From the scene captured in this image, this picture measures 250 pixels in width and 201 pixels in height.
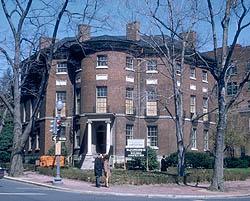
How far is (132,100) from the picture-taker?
4741 cm

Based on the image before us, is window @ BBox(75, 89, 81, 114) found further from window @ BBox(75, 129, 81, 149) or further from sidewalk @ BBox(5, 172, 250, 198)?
sidewalk @ BBox(5, 172, 250, 198)

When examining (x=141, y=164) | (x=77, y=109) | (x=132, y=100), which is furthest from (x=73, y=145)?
(x=141, y=164)

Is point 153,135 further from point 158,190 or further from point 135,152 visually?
point 158,190

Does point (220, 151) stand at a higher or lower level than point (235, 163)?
higher

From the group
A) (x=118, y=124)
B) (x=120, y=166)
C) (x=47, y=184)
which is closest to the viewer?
(x=47, y=184)

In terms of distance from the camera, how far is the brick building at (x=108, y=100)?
1784 inches

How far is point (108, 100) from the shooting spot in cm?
4575

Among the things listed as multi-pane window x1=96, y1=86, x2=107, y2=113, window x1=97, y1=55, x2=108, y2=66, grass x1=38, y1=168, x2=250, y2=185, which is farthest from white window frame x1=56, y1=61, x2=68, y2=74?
grass x1=38, y1=168, x2=250, y2=185

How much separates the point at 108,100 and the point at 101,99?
796 mm

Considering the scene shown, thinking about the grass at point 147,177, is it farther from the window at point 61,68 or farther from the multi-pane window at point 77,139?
the window at point 61,68

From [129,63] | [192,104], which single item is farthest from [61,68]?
[192,104]

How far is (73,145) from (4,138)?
11.7 m

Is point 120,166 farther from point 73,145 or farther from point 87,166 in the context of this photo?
point 73,145

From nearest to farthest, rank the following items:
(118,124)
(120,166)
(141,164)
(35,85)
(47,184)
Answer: (47,184) < (141,164) < (120,166) < (118,124) < (35,85)
